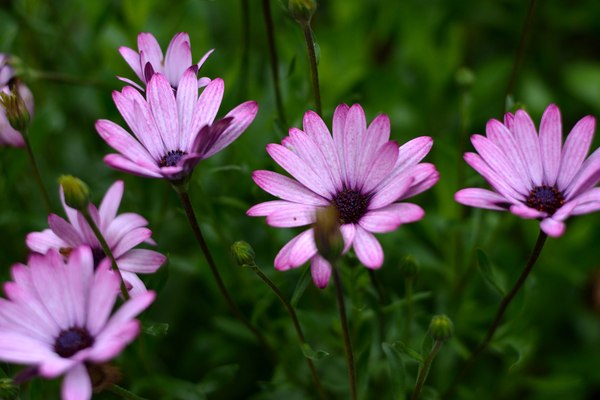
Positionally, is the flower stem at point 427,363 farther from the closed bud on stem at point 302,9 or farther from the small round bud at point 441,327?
the closed bud on stem at point 302,9

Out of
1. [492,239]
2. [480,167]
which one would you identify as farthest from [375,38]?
[480,167]

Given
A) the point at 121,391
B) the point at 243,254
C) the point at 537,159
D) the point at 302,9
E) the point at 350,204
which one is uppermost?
the point at 302,9

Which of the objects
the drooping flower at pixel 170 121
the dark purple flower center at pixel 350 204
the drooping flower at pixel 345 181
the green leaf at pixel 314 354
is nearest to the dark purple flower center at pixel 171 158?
the drooping flower at pixel 170 121

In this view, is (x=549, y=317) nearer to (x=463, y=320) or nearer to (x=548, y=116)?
(x=463, y=320)

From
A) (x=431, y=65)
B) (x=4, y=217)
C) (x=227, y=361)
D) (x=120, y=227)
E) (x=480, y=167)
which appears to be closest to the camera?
(x=480, y=167)

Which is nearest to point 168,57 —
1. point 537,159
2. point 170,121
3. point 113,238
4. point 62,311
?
point 170,121

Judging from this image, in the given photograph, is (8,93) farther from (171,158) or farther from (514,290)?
(514,290)
